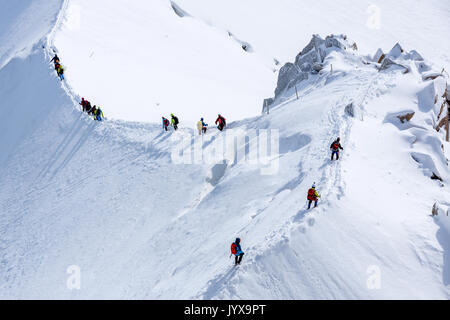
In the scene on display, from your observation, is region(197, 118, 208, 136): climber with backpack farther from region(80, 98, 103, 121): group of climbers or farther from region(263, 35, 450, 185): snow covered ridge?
region(80, 98, 103, 121): group of climbers

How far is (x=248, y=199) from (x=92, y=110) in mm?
16623

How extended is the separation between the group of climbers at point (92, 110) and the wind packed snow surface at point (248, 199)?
27.7 inches

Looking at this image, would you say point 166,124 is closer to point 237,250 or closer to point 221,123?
point 221,123

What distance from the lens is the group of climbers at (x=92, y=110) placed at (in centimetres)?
2880

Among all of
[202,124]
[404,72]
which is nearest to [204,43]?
[202,124]

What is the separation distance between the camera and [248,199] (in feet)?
62.0

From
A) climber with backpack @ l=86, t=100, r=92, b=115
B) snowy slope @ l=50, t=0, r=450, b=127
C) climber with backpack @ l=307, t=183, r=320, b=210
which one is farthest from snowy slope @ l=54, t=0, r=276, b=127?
climber with backpack @ l=307, t=183, r=320, b=210

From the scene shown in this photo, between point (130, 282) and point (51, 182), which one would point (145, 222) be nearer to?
point (130, 282)

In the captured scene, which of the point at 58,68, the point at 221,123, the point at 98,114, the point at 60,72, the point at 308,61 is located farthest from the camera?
the point at 308,61

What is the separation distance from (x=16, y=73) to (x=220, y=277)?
3387 cm

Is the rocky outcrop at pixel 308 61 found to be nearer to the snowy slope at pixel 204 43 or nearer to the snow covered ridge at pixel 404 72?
the snow covered ridge at pixel 404 72

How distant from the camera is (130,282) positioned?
1777 centimetres

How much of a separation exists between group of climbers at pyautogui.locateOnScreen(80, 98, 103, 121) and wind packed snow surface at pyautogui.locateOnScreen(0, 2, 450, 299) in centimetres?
70

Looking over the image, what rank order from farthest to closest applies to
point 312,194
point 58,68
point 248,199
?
1. point 58,68
2. point 248,199
3. point 312,194
